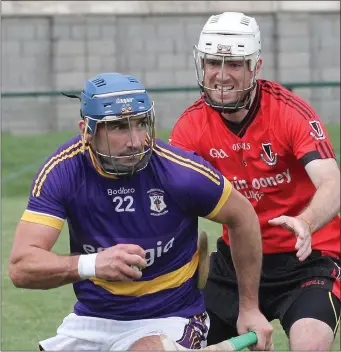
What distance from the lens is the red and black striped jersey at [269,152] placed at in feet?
18.8

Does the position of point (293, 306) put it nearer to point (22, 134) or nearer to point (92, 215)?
point (92, 215)

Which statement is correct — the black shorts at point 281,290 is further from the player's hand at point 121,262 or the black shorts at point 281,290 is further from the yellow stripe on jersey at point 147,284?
the player's hand at point 121,262

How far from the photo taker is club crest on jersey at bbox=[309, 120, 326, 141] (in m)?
5.64

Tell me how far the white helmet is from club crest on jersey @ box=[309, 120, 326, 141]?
0.34 meters

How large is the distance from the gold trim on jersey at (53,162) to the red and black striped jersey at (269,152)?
1.01m

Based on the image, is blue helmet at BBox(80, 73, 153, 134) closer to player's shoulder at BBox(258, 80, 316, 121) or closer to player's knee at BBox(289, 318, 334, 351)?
player's shoulder at BBox(258, 80, 316, 121)

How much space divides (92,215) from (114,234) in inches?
4.8

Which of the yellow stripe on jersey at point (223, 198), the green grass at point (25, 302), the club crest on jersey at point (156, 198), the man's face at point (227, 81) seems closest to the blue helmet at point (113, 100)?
the club crest on jersey at point (156, 198)

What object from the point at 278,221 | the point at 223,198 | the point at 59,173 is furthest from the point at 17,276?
the point at 278,221

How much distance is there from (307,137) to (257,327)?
3.32ft

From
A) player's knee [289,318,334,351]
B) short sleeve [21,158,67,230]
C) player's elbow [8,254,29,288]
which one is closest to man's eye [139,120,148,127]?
short sleeve [21,158,67,230]

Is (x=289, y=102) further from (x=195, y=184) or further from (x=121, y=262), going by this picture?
(x=121, y=262)

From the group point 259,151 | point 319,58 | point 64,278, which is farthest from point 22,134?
point 64,278

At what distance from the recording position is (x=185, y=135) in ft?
19.3
